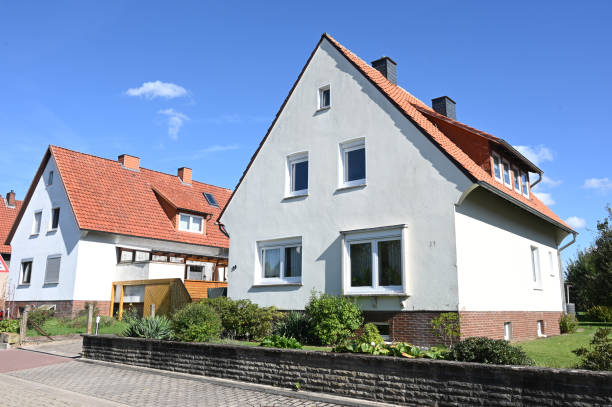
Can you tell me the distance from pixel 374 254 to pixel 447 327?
107 inches

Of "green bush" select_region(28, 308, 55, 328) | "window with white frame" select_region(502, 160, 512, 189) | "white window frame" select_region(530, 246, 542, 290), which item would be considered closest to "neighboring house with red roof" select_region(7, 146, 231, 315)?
"green bush" select_region(28, 308, 55, 328)

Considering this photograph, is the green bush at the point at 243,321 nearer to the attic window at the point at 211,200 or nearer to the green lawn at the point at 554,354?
the green lawn at the point at 554,354

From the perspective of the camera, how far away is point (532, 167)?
17625 millimetres

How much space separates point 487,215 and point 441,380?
302 inches

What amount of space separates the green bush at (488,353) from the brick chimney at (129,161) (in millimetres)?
27458

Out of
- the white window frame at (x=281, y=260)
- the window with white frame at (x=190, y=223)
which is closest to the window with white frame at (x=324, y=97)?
the white window frame at (x=281, y=260)

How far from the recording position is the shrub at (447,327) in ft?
37.2

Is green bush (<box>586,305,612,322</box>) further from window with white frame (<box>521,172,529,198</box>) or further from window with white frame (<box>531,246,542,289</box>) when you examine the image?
window with white frame (<box>521,172,529,198</box>)

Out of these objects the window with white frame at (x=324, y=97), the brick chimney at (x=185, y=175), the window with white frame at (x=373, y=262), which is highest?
the brick chimney at (x=185, y=175)

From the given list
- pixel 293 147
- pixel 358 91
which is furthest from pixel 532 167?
pixel 293 147

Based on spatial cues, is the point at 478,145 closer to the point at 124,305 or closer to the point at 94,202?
the point at 124,305

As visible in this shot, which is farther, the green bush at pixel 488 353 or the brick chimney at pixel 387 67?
the brick chimney at pixel 387 67

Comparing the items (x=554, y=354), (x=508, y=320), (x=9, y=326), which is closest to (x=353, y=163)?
(x=508, y=320)

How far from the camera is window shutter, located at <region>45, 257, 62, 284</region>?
25.3 metres
